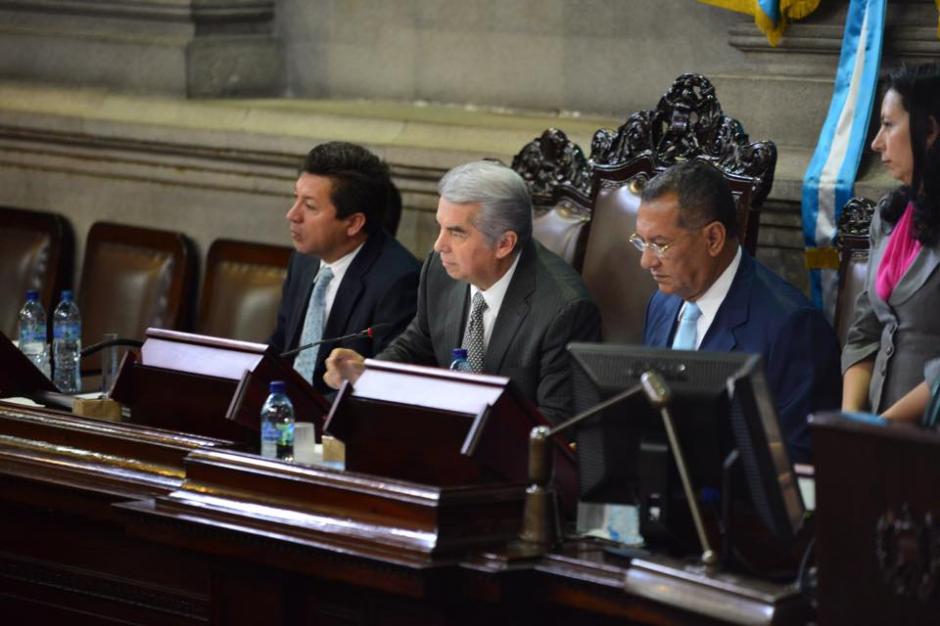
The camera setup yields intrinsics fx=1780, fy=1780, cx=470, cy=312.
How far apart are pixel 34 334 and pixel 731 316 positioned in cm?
226

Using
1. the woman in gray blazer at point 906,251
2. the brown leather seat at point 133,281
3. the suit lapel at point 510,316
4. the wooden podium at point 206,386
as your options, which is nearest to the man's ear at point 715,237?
the woman in gray blazer at point 906,251

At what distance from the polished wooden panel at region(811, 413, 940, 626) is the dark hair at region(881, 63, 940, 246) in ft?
4.37

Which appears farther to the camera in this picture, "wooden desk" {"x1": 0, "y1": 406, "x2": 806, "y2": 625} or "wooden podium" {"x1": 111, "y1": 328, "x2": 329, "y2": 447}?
"wooden podium" {"x1": 111, "y1": 328, "x2": 329, "y2": 447}

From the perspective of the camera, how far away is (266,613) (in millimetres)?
3641

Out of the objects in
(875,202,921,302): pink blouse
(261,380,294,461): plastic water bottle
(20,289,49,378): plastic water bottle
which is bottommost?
(261,380,294,461): plastic water bottle

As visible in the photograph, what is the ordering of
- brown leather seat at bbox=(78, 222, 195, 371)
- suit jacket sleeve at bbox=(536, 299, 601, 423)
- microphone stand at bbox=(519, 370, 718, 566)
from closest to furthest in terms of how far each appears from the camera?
microphone stand at bbox=(519, 370, 718, 566) < suit jacket sleeve at bbox=(536, 299, 601, 423) < brown leather seat at bbox=(78, 222, 195, 371)

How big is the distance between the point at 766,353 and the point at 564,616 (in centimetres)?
95

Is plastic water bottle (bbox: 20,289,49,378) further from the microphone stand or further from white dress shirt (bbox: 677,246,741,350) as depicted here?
the microphone stand

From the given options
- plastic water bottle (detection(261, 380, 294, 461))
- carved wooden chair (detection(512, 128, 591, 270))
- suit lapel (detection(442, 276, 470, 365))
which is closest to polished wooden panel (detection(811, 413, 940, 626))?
plastic water bottle (detection(261, 380, 294, 461))

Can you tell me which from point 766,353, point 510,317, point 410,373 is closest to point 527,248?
point 510,317

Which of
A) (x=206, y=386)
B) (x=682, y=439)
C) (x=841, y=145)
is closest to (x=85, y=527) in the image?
(x=206, y=386)

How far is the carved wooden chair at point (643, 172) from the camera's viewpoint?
457cm

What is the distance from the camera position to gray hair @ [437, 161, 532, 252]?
447cm

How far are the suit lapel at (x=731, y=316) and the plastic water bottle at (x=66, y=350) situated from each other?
74.0 inches
